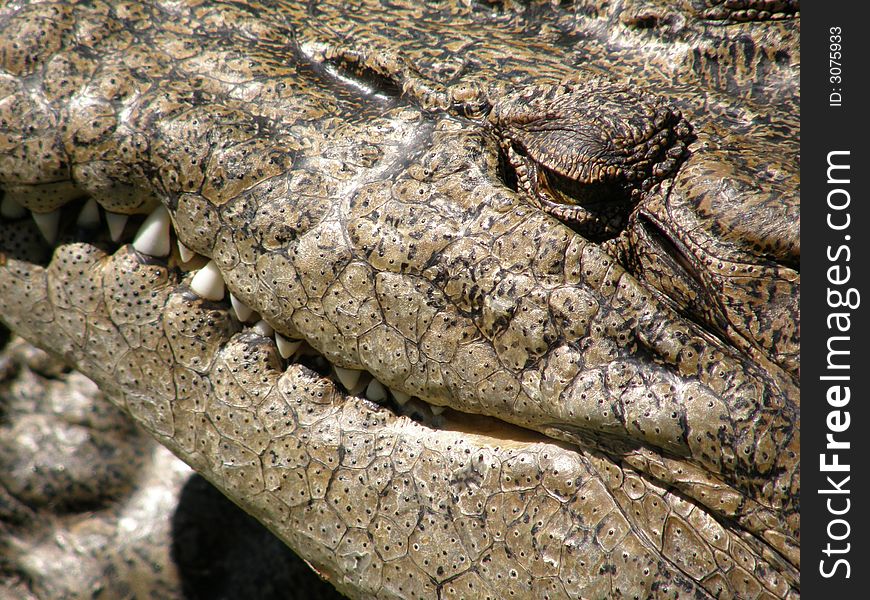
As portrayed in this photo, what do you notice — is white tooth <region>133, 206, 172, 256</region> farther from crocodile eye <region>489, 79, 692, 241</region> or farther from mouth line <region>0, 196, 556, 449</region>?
crocodile eye <region>489, 79, 692, 241</region>

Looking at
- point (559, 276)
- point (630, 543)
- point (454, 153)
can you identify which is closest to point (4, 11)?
point (454, 153)

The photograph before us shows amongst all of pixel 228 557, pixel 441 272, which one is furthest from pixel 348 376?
pixel 228 557

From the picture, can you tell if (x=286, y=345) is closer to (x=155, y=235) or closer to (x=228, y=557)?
(x=155, y=235)

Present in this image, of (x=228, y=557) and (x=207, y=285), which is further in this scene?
(x=228, y=557)

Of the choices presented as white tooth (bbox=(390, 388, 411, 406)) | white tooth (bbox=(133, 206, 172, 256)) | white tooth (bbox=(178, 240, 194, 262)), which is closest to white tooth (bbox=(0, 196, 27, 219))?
white tooth (bbox=(133, 206, 172, 256))

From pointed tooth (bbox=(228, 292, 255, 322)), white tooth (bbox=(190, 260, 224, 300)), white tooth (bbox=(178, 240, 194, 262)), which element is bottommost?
pointed tooth (bbox=(228, 292, 255, 322))

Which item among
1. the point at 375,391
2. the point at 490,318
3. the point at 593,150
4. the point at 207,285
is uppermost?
the point at 593,150
